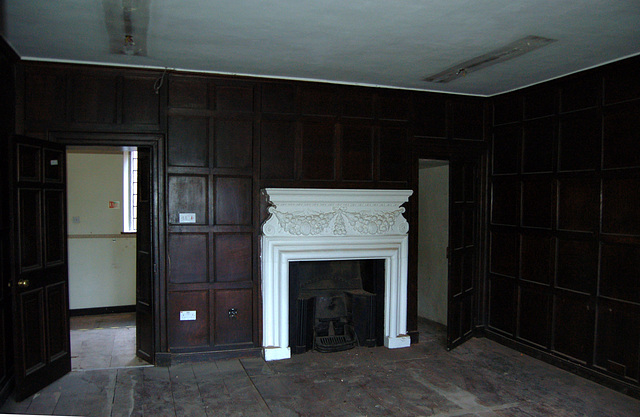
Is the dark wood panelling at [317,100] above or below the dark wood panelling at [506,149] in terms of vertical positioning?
above

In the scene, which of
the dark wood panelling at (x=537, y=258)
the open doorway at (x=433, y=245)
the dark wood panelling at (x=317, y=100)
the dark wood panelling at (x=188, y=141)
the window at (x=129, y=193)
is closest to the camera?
the dark wood panelling at (x=188, y=141)

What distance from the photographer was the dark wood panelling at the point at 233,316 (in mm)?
4582

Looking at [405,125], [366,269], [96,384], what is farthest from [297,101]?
[96,384]

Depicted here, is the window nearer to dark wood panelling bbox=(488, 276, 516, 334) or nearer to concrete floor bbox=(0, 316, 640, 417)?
concrete floor bbox=(0, 316, 640, 417)

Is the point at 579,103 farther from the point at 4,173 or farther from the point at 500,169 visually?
the point at 4,173

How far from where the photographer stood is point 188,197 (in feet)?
14.7

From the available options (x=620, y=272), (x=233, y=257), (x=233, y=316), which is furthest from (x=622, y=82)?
(x=233, y=316)

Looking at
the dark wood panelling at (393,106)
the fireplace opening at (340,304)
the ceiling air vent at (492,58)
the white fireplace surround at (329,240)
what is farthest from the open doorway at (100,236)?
the ceiling air vent at (492,58)

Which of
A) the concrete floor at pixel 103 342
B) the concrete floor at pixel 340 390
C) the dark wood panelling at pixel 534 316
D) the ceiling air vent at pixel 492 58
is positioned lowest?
the concrete floor at pixel 103 342

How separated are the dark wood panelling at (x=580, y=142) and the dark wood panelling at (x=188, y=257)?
354 cm

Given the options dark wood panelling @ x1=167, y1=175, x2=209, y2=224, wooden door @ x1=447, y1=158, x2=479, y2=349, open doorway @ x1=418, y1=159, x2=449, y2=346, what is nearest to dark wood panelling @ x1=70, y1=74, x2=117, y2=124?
dark wood panelling @ x1=167, y1=175, x2=209, y2=224

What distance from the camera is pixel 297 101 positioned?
475cm

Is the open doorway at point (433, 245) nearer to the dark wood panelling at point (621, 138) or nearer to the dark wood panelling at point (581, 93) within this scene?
the dark wood panelling at point (581, 93)

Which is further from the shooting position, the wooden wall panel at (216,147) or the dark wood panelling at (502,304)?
the dark wood panelling at (502,304)
